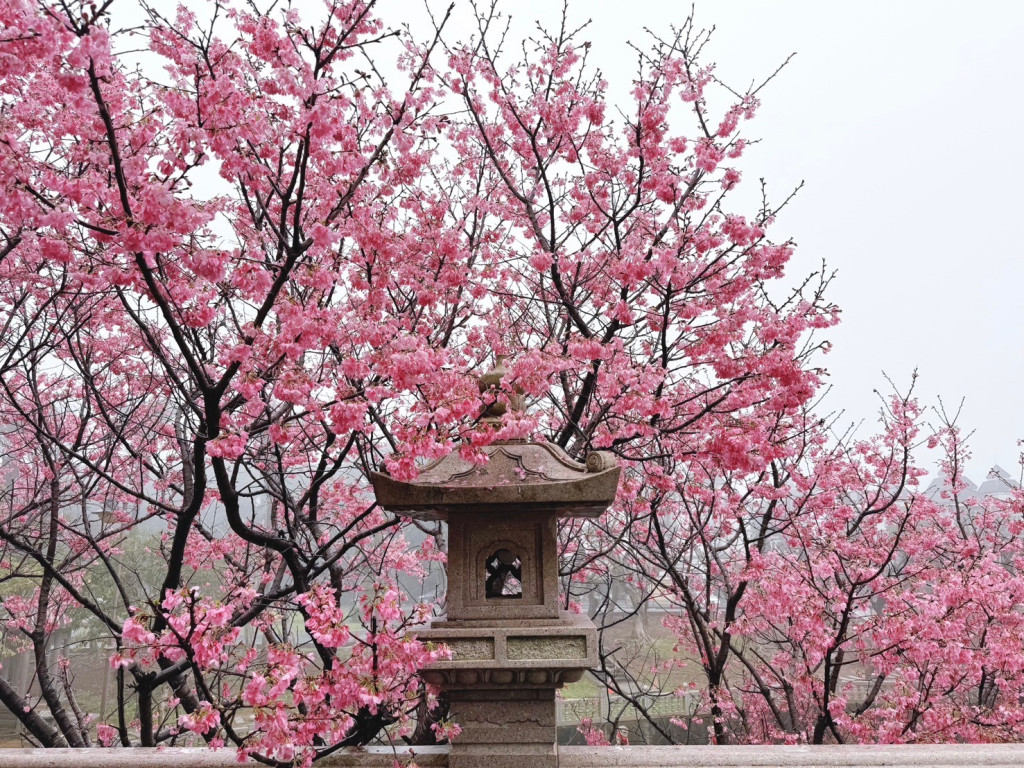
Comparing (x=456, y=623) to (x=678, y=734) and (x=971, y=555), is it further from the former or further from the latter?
(x=678, y=734)

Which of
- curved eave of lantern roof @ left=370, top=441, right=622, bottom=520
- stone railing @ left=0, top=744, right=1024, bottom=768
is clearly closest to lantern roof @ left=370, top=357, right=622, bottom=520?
curved eave of lantern roof @ left=370, top=441, right=622, bottom=520

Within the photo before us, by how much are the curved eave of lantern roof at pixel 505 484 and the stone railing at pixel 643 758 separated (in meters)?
1.62

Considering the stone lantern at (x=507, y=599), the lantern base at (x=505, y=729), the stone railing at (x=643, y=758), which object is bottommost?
the stone railing at (x=643, y=758)

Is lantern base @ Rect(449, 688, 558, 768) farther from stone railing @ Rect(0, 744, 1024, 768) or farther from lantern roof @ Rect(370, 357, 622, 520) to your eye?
lantern roof @ Rect(370, 357, 622, 520)

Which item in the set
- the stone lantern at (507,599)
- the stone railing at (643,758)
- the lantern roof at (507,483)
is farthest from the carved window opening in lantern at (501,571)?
the stone railing at (643,758)

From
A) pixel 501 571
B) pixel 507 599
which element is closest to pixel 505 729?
pixel 507 599

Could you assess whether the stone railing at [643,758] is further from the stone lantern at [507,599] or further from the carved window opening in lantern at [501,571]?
the carved window opening in lantern at [501,571]

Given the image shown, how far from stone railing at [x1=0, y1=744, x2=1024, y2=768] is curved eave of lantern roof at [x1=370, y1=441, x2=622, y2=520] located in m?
1.62

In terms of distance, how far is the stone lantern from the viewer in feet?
12.4

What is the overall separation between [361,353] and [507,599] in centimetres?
332

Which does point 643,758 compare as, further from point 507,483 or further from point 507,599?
point 507,483

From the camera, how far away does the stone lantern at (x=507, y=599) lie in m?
3.79

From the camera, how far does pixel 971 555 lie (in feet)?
29.4

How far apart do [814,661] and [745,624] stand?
2.97 ft
